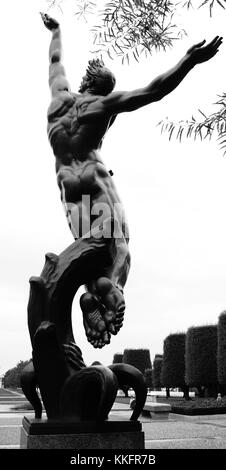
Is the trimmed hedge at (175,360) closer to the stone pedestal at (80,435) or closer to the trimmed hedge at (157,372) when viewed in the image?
the trimmed hedge at (157,372)

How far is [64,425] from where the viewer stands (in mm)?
3822

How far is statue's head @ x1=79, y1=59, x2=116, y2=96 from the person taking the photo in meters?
4.79

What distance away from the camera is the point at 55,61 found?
536cm

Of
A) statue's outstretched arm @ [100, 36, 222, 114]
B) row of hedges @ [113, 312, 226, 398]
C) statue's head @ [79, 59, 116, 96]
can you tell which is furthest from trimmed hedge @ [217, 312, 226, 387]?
statue's outstretched arm @ [100, 36, 222, 114]

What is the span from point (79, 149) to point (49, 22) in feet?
5.57

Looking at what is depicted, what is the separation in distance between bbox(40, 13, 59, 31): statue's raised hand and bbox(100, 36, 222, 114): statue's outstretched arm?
5.01 feet

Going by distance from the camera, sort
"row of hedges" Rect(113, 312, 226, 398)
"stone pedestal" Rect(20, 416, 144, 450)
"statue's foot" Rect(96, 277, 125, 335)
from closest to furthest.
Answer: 1. "stone pedestal" Rect(20, 416, 144, 450)
2. "statue's foot" Rect(96, 277, 125, 335)
3. "row of hedges" Rect(113, 312, 226, 398)

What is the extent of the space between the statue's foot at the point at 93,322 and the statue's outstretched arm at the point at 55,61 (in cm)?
205

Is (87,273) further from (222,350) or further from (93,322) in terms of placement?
(222,350)

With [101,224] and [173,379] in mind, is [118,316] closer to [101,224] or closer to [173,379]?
[101,224]

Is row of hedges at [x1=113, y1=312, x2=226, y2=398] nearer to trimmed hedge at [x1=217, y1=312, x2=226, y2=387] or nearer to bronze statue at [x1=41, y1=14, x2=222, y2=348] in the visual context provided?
trimmed hedge at [x1=217, y1=312, x2=226, y2=387]

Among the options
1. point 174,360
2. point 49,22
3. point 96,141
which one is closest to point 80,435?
point 96,141
